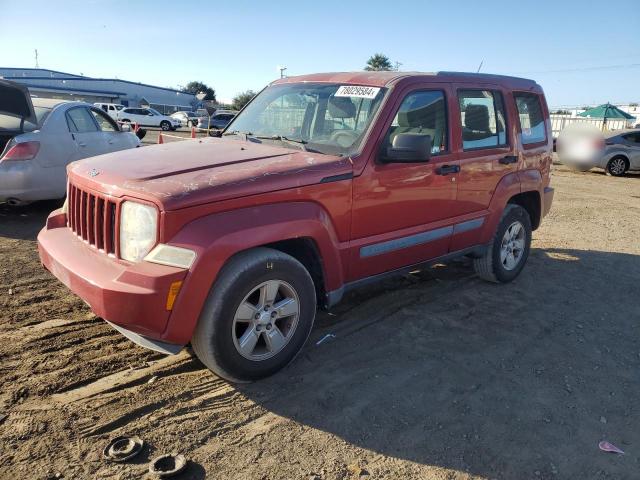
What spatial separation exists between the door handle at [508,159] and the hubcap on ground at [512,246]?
2.24 ft

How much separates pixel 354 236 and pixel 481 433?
1.55 m

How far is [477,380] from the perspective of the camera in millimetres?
3463

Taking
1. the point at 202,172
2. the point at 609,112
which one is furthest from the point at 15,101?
the point at 609,112

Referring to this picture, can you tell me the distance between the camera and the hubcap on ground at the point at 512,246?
5344 mm

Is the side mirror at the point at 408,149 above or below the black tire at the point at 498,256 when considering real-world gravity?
above

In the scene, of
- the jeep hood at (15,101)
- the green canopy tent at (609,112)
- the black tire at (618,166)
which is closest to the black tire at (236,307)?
the jeep hood at (15,101)

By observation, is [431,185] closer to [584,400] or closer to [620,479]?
[584,400]

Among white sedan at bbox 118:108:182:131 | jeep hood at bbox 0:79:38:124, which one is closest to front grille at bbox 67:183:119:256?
jeep hood at bbox 0:79:38:124

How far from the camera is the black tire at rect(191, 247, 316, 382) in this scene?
2.95m

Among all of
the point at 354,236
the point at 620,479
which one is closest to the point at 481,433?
the point at 620,479

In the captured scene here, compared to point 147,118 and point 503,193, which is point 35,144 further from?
point 147,118

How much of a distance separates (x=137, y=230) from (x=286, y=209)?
902 mm

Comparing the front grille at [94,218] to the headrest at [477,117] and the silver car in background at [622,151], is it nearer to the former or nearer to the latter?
the headrest at [477,117]

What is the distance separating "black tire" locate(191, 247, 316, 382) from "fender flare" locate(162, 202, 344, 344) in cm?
7
